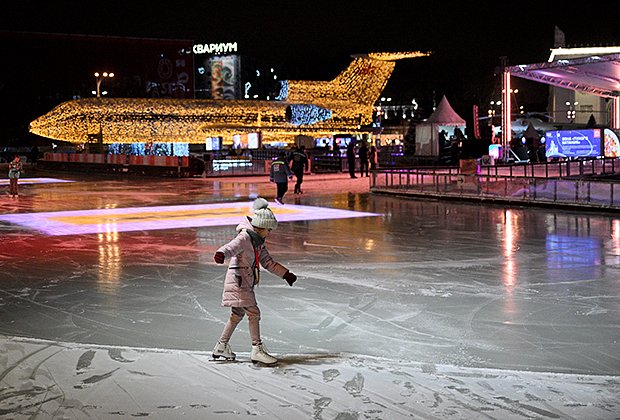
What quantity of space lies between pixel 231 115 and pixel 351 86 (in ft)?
24.8

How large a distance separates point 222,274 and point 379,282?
2.03 metres

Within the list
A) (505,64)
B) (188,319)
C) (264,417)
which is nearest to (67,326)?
(188,319)

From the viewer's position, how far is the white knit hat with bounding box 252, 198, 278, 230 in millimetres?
6043

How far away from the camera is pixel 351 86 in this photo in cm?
4741

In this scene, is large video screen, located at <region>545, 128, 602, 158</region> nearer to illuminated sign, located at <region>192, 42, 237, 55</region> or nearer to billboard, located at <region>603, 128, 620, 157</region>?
billboard, located at <region>603, 128, 620, 157</region>

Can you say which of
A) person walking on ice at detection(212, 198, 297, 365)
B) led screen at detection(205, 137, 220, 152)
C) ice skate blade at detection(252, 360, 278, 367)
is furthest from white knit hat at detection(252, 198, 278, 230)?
led screen at detection(205, 137, 220, 152)

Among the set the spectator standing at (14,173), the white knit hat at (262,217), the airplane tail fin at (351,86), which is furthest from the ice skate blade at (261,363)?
the airplane tail fin at (351,86)

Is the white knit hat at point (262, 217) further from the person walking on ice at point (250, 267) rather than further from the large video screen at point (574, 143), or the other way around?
the large video screen at point (574, 143)

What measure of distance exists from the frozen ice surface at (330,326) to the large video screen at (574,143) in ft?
40.8

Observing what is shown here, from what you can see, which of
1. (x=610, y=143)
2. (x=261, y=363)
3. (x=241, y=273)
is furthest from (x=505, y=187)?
(x=241, y=273)

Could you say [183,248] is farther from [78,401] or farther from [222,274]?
[78,401]

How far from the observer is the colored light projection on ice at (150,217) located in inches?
642

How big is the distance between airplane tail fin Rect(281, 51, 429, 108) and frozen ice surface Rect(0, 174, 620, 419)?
31436mm

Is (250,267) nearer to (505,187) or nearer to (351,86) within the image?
(505,187)
